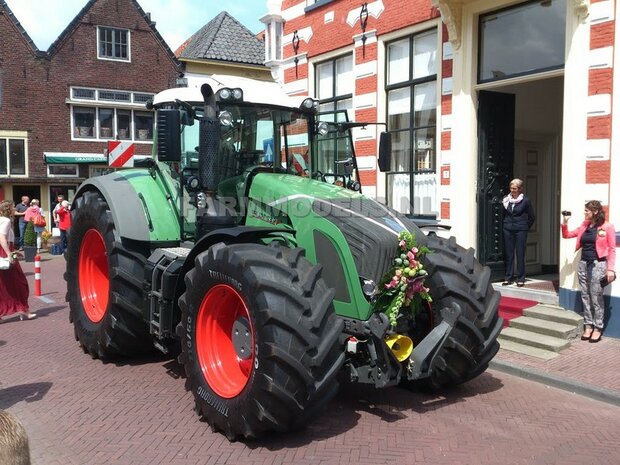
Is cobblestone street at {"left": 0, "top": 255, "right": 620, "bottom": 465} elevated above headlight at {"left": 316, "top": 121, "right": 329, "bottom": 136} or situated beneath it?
situated beneath

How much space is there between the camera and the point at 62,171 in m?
25.8

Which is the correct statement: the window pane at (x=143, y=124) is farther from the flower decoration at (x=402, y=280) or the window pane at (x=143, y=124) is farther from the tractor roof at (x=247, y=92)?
the flower decoration at (x=402, y=280)

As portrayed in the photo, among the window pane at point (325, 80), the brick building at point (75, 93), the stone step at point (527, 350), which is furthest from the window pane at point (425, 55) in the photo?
the brick building at point (75, 93)

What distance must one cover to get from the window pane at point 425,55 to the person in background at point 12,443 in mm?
8711

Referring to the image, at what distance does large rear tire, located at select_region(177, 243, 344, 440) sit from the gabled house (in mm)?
25110

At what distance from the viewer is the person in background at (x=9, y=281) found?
28.0 ft

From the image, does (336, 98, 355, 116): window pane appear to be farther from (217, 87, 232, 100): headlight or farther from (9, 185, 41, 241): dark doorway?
(9, 185, 41, 241): dark doorway

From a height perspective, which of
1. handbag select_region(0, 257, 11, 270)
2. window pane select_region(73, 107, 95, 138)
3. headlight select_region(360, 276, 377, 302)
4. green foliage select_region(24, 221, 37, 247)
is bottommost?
green foliage select_region(24, 221, 37, 247)

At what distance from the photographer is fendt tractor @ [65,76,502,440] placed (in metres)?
4.18

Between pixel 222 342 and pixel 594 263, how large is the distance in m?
4.59

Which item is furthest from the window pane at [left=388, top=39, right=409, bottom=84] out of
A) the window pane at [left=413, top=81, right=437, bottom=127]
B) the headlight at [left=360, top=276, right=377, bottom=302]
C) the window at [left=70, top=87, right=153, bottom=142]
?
the window at [left=70, top=87, right=153, bottom=142]

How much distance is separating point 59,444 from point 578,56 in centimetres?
697

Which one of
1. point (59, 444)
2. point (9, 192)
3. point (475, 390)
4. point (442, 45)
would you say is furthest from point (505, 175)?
point (9, 192)

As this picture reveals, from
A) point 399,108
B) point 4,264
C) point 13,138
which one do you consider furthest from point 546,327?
point 13,138
